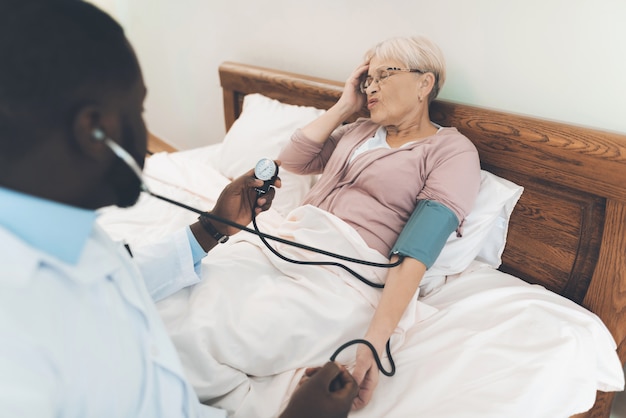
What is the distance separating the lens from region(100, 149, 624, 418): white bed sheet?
859 mm

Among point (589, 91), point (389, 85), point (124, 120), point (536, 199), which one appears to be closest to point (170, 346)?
point (124, 120)

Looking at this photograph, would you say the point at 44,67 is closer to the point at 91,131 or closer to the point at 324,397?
the point at 91,131

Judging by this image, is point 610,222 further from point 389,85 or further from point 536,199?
point 389,85

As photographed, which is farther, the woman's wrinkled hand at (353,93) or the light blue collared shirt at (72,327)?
the woman's wrinkled hand at (353,93)

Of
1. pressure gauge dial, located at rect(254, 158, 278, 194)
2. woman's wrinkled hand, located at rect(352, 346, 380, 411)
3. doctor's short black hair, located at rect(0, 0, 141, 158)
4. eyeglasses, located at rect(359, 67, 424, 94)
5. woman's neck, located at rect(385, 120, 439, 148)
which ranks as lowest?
woman's wrinkled hand, located at rect(352, 346, 380, 411)

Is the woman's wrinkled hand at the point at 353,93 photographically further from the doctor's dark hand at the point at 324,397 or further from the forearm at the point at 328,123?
the doctor's dark hand at the point at 324,397

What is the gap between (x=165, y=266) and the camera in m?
0.95

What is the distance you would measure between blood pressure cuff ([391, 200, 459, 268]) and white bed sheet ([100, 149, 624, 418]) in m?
0.10

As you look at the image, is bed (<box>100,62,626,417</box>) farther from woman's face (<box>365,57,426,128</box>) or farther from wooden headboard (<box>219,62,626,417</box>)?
woman's face (<box>365,57,426,128</box>)

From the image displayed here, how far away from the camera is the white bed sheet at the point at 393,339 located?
0.86 metres

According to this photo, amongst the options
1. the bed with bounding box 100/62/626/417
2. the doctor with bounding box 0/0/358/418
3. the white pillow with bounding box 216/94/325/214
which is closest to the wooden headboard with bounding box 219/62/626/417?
the bed with bounding box 100/62/626/417

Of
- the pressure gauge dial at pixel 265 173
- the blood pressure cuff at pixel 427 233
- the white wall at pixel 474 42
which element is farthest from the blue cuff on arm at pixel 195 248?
the white wall at pixel 474 42

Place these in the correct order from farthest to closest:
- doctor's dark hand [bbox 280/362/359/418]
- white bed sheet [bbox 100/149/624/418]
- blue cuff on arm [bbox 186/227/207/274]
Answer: blue cuff on arm [bbox 186/227/207/274], white bed sheet [bbox 100/149/624/418], doctor's dark hand [bbox 280/362/359/418]

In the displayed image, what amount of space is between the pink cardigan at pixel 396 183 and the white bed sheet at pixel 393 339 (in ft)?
0.35
